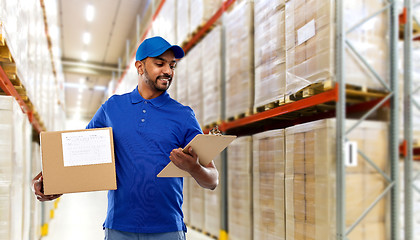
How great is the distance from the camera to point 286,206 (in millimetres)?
3807

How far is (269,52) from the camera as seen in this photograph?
171 inches

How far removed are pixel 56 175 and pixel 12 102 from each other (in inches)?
50.6

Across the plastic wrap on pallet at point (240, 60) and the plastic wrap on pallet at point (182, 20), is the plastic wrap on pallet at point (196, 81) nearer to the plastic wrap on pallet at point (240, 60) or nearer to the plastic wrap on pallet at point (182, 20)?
the plastic wrap on pallet at point (182, 20)

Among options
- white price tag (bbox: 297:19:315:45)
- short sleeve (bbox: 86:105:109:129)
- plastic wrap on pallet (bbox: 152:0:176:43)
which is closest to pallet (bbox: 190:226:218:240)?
white price tag (bbox: 297:19:315:45)

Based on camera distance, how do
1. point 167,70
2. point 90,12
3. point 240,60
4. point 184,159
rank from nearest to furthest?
point 184,159 < point 167,70 < point 240,60 < point 90,12

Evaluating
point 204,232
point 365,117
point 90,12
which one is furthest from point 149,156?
point 90,12

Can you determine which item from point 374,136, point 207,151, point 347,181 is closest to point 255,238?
point 347,181

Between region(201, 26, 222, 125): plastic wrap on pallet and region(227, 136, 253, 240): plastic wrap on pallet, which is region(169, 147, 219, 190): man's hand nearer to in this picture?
region(227, 136, 253, 240): plastic wrap on pallet

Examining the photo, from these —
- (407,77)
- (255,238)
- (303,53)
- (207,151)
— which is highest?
(303,53)

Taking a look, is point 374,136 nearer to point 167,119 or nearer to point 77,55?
point 167,119

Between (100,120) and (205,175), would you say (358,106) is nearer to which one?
(205,175)

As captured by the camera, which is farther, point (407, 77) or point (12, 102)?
point (407, 77)

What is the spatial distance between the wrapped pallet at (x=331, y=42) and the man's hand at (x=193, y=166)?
1.90 meters

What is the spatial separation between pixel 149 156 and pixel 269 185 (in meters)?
2.45
